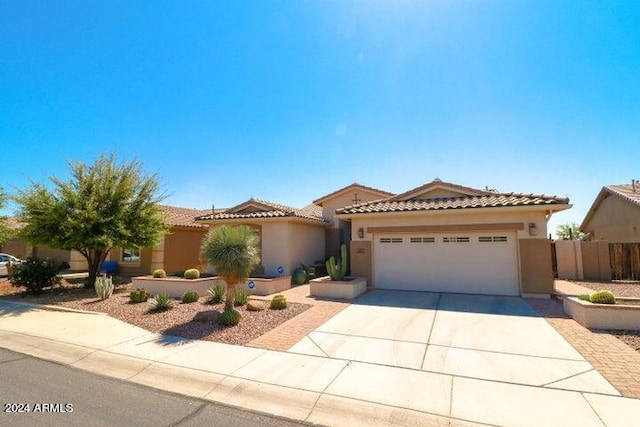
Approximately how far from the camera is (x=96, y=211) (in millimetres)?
13328

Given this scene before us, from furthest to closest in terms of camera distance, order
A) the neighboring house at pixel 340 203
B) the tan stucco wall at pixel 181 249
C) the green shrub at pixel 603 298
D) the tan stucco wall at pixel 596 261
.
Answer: the neighboring house at pixel 340 203 → the tan stucco wall at pixel 181 249 → the tan stucco wall at pixel 596 261 → the green shrub at pixel 603 298

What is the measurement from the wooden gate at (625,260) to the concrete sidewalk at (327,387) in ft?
48.3

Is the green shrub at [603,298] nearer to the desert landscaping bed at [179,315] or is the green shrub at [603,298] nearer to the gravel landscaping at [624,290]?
the gravel landscaping at [624,290]

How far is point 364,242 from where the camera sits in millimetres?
13797

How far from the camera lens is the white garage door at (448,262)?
11672 mm

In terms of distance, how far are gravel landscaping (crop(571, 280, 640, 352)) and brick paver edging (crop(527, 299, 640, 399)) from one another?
0.17 metres

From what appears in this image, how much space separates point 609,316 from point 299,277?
11394mm

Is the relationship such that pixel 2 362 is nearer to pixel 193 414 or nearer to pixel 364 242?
pixel 193 414

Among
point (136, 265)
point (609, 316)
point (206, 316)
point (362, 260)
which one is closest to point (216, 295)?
point (206, 316)

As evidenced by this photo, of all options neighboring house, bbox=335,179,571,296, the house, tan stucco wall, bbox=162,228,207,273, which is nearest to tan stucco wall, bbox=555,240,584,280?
neighboring house, bbox=335,179,571,296

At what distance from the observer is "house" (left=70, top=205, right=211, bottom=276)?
61.1 feet

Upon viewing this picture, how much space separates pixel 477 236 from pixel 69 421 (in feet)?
40.7

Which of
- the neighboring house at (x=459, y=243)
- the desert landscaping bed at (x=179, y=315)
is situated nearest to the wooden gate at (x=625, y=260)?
the neighboring house at (x=459, y=243)

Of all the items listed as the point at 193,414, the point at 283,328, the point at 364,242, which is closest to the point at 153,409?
the point at 193,414
